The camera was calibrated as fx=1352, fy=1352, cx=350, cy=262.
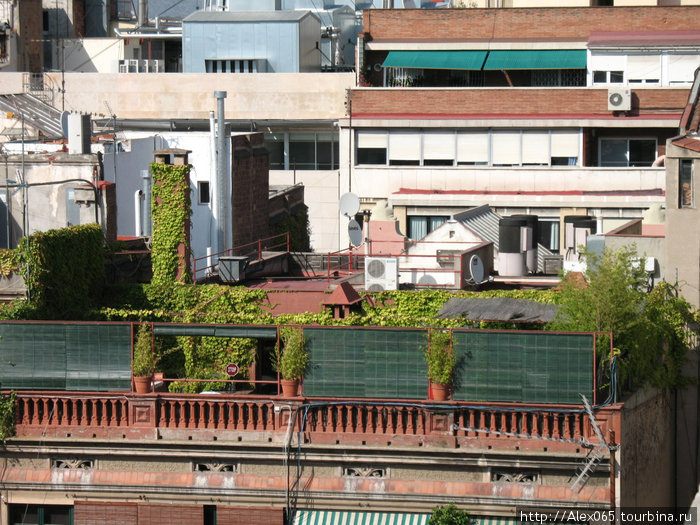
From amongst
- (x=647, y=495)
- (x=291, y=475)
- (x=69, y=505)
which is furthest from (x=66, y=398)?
(x=647, y=495)

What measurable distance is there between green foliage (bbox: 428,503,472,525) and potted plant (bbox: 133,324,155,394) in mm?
6077

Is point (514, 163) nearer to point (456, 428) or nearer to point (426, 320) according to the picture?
point (426, 320)

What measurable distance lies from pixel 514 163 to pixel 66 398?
99.1ft

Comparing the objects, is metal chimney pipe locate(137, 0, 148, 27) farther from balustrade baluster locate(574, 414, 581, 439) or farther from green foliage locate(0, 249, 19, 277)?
balustrade baluster locate(574, 414, 581, 439)

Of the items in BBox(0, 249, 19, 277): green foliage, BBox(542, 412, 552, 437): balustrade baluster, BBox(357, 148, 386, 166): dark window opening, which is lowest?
BBox(542, 412, 552, 437): balustrade baluster

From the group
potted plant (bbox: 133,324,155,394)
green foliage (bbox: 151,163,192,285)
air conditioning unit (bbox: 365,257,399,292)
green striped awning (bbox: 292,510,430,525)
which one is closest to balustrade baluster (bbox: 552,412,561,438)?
green striped awning (bbox: 292,510,430,525)

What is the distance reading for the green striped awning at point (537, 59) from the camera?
182 feet

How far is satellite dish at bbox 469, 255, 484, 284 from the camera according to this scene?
33750 mm

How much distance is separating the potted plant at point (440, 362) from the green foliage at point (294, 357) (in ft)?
7.71

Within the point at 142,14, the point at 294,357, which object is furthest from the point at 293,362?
the point at 142,14

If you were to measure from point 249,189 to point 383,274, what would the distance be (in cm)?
1172

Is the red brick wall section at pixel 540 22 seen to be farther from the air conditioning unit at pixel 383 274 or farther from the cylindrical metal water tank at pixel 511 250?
the air conditioning unit at pixel 383 274

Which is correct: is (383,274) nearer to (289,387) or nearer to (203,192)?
(289,387)

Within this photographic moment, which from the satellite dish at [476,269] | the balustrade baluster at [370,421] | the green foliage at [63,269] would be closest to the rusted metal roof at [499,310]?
the balustrade baluster at [370,421]
